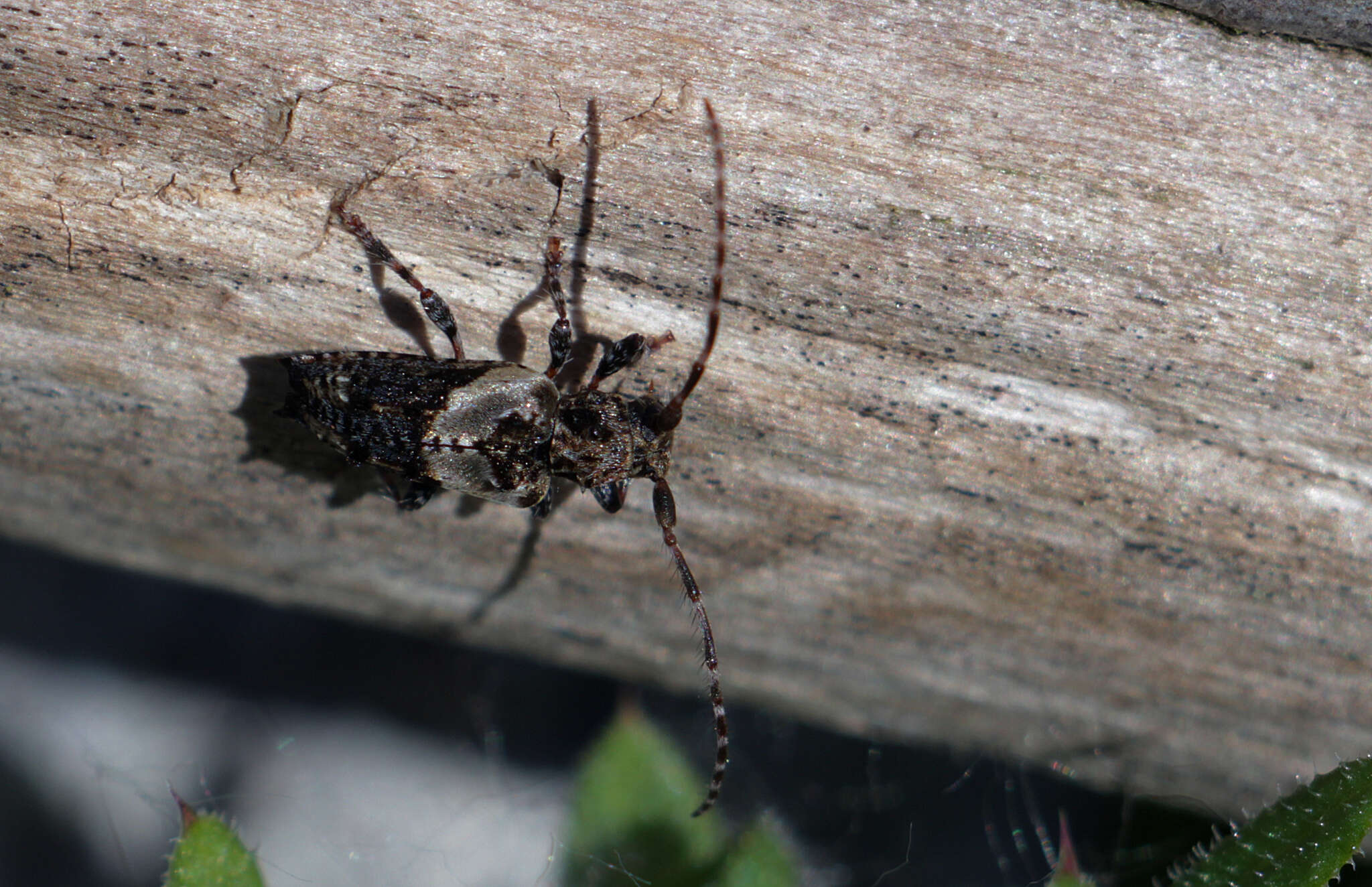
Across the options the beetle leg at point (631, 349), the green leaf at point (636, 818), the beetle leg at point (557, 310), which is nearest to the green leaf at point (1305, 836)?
the green leaf at point (636, 818)

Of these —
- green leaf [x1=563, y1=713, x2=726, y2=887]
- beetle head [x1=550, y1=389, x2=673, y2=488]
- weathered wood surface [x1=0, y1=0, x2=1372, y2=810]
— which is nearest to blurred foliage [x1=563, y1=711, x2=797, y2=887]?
green leaf [x1=563, y1=713, x2=726, y2=887]

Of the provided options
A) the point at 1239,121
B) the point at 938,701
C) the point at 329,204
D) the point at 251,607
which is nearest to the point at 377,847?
the point at 251,607

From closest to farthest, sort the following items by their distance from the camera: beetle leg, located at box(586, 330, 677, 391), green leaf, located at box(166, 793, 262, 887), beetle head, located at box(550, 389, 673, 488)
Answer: green leaf, located at box(166, 793, 262, 887)
beetle leg, located at box(586, 330, 677, 391)
beetle head, located at box(550, 389, 673, 488)

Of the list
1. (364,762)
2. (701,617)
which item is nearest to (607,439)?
(701,617)

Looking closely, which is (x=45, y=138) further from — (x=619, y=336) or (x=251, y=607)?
(x=251, y=607)

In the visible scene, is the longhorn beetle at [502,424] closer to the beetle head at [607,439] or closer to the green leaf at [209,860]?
the beetle head at [607,439]

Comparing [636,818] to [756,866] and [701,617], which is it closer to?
[756,866]

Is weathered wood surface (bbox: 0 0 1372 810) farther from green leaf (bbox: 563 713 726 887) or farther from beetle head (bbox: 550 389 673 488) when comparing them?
green leaf (bbox: 563 713 726 887)
